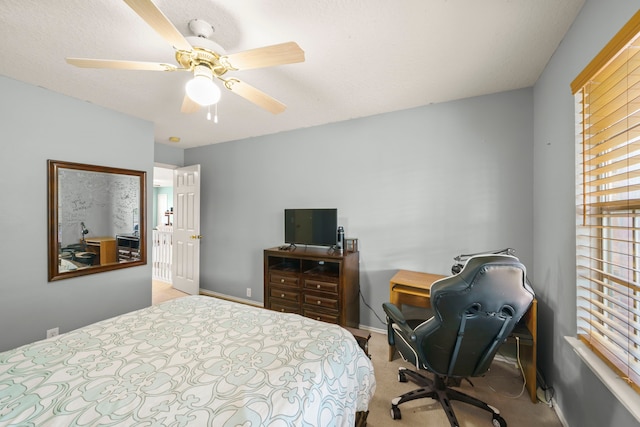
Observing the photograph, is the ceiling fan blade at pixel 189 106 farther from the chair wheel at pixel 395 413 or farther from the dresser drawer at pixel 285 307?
the chair wheel at pixel 395 413

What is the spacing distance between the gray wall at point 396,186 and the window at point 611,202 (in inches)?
35.7

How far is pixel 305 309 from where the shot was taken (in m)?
2.69

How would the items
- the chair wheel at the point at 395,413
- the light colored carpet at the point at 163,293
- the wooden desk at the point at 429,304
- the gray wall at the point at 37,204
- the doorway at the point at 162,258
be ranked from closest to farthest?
the chair wheel at the point at 395,413 → the wooden desk at the point at 429,304 → the gray wall at the point at 37,204 → the light colored carpet at the point at 163,293 → the doorway at the point at 162,258

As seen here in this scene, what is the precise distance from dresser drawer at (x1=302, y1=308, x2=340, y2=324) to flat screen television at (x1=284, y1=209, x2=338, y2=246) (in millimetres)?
740

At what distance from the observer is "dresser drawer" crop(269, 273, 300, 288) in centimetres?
274

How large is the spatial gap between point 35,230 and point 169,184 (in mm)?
5421

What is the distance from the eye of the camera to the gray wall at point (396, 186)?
224 centimetres

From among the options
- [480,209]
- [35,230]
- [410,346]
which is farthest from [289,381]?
[35,230]

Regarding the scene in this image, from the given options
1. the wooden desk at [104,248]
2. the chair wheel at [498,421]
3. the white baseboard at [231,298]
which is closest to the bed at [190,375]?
the chair wheel at [498,421]

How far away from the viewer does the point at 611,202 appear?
3.79 ft

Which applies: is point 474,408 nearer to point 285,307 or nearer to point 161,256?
point 285,307

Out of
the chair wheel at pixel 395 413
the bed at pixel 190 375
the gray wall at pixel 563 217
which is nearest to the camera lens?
the bed at pixel 190 375

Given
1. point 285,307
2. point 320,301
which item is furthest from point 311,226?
point 285,307

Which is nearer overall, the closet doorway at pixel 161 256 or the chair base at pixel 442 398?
the chair base at pixel 442 398
